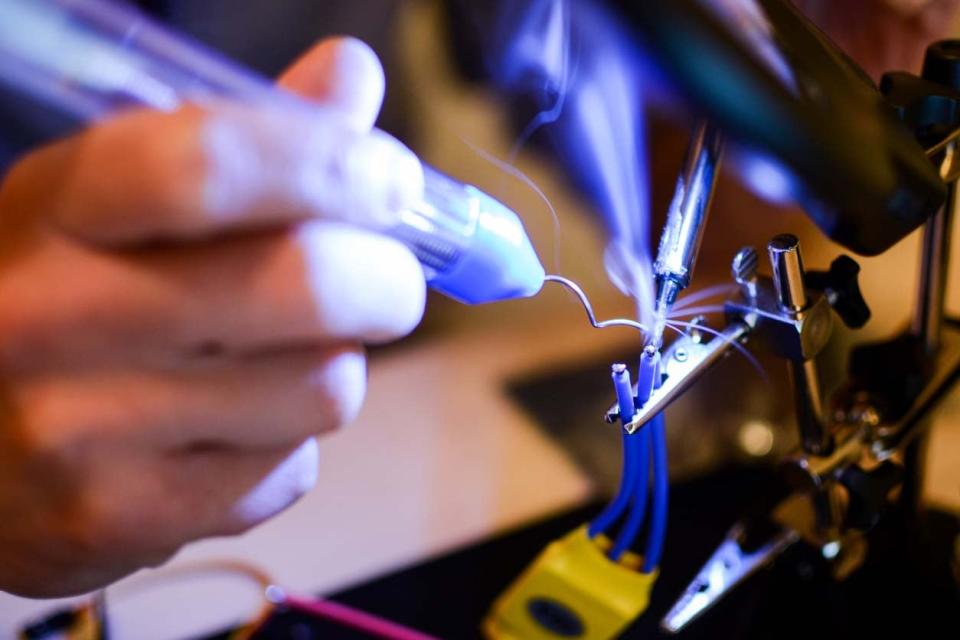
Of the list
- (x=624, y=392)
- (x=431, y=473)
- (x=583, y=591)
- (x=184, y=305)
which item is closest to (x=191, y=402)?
(x=184, y=305)

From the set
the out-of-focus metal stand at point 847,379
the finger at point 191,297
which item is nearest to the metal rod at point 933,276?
the out-of-focus metal stand at point 847,379

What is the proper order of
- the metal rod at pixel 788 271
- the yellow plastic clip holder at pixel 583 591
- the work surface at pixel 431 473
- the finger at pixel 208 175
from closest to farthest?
the finger at pixel 208 175 < the metal rod at pixel 788 271 < the yellow plastic clip holder at pixel 583 591 < the work surface at pixel 431 473

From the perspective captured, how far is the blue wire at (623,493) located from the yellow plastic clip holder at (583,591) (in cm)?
1

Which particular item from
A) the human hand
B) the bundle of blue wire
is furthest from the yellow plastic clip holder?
the human hand

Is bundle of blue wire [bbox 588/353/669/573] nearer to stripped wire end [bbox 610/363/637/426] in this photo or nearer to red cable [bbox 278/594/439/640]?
stripped wire end [bbox 610/363/637/426]

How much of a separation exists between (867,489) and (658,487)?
Result: 116 millimetres

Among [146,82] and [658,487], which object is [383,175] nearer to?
[146,82]

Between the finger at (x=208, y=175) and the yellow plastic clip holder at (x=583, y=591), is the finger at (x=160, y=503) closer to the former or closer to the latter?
the finger at (x=208, y=175)

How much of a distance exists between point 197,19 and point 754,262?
0.57 meters

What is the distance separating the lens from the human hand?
9.0 inches

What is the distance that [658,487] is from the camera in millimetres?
409

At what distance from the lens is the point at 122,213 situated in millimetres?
229

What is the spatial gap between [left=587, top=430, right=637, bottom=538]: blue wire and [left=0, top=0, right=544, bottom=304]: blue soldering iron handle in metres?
0.12

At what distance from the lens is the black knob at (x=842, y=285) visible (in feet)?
1.19
